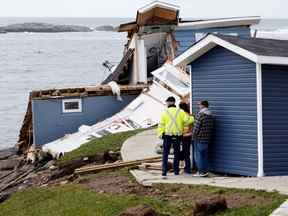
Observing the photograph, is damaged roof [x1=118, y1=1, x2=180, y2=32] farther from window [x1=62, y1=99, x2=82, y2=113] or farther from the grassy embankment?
the grassy embankment

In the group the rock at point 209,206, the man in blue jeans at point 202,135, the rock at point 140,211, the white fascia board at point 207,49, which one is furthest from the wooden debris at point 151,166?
the rock at point 209,206

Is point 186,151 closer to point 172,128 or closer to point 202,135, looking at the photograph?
point 202,135

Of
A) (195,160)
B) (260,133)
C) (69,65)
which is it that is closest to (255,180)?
(260,133)

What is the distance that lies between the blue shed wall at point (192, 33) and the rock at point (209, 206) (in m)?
20.3

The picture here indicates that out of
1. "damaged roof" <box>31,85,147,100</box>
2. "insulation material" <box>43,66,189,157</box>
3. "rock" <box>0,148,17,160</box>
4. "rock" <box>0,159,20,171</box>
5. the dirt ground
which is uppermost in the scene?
"damaged roof" <box>31,85,147,100</box>

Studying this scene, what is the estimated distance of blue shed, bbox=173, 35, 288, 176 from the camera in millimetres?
17734

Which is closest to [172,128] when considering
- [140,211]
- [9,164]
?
[140,211]

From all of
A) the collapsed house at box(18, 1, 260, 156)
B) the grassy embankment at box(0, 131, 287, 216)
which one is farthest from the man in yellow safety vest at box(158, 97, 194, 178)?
the collapsed house at box(18, 1, 260, 156)

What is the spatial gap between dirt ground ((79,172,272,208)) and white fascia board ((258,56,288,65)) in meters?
3.15

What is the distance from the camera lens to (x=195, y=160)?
19062mm

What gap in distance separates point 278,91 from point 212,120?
163 cm

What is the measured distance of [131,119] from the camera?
100ft

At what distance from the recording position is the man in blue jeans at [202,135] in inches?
720

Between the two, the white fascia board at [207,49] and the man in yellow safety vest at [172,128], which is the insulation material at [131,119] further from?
the man in yellow safety vest at [172,128]
